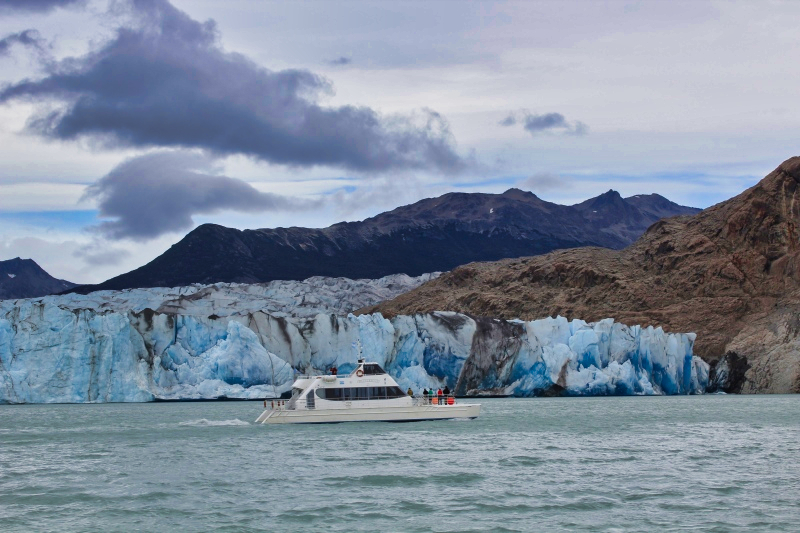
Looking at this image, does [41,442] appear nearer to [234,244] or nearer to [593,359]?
[593,359]

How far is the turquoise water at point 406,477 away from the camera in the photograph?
67.3 ft

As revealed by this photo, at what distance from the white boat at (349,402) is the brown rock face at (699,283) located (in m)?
50.4

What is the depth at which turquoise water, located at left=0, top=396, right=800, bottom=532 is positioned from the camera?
2052 centimetres

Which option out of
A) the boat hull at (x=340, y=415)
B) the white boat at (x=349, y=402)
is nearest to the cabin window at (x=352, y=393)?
the white boat at (x=349, y=402)

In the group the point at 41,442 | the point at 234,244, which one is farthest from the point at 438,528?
the point at 234,244

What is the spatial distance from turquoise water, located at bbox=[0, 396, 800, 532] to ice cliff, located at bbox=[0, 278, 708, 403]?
2146cm

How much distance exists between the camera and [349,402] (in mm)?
42719

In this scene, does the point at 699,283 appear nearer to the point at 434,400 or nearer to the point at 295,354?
the point at 295,354

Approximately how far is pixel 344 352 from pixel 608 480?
4738 centimetres

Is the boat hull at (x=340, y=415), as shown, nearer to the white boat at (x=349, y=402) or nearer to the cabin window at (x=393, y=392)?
the white boat at (x=349, y=402)

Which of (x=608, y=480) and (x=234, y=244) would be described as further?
(x=234, y=244)

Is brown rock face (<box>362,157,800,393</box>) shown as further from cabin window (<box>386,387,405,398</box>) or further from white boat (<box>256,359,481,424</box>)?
white boat (<box>256,359,481,424</box>)

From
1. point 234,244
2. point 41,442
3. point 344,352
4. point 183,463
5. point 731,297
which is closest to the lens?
point 183,463

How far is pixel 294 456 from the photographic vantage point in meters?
30.8
